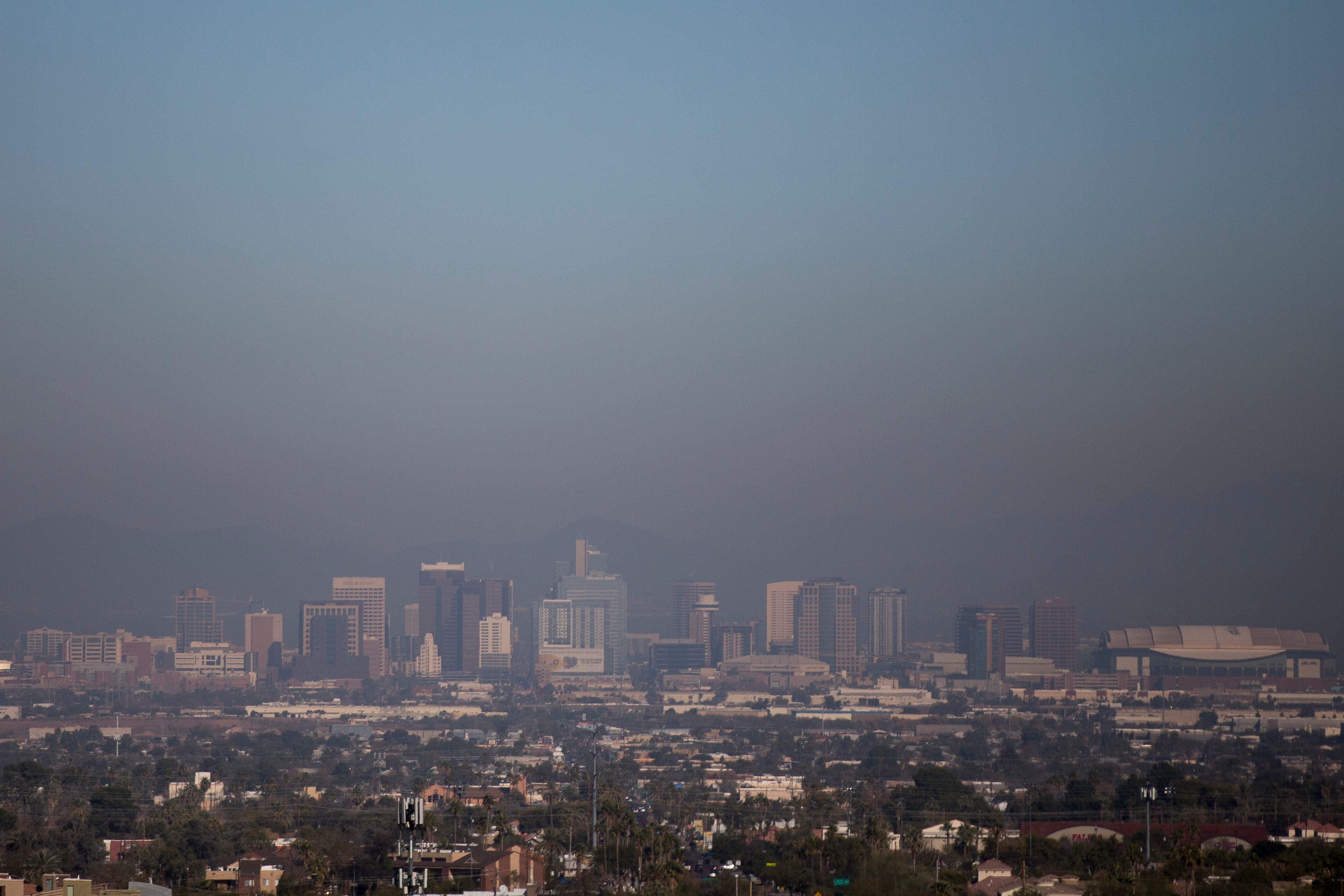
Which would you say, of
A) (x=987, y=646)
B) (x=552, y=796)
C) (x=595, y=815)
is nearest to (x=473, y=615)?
(x=987, y=646)

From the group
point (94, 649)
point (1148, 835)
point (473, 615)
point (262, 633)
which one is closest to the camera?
point (1148, 835)

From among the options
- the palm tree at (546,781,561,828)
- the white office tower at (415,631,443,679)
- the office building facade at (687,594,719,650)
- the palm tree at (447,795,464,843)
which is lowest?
the white office tower at (415,631,443,679)

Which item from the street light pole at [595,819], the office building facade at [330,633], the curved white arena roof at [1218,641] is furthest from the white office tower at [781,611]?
the street light pole at [595,819]

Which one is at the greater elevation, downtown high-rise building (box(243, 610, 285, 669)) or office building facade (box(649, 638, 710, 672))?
downtown high-rise building (box(243, 610, 285, 669))

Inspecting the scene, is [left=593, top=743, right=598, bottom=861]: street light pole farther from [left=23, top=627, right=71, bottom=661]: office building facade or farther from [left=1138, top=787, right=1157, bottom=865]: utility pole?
[left=23, top=627, right=71, bottom=661]: office building facade

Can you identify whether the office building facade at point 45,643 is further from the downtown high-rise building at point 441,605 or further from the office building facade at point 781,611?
the office building facade at point 781,611

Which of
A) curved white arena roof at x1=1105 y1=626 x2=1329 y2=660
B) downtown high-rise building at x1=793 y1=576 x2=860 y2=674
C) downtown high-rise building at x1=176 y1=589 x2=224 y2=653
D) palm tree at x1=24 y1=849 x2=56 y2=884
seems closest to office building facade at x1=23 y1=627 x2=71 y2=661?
downtown high-rise building at x1=176 y1=589 x2=224 y2=653

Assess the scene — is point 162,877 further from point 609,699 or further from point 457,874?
point 609,699

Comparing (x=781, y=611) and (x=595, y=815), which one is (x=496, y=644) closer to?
(x=781, y=611)
